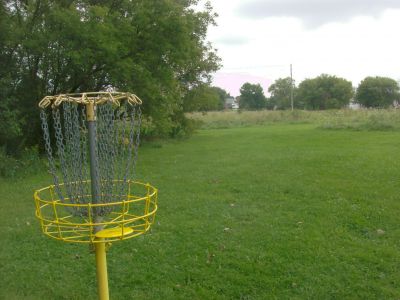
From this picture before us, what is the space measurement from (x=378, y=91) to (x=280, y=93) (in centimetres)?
1943

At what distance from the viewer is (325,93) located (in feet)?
224

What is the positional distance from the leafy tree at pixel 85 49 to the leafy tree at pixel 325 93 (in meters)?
55.8

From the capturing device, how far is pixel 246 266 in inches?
192

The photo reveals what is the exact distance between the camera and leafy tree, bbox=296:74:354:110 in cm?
6756

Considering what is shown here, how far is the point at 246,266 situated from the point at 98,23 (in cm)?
996

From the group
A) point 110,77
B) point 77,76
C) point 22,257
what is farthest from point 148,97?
point 22,257

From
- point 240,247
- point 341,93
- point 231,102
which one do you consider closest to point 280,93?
point 231,102

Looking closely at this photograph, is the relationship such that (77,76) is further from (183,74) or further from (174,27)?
(183,74)

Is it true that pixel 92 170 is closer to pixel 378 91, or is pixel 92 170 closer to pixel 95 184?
pixel 95 184

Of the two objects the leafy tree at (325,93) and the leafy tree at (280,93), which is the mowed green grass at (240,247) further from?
the leafy tree at (280,93)

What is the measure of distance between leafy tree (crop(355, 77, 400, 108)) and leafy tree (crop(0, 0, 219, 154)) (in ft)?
181

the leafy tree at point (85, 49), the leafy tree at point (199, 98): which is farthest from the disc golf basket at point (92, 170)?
the leafy tree at point (199, 98)

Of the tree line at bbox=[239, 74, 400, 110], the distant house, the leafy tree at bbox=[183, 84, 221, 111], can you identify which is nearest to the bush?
the leafy tree at bbox=[183, 84, 221, 111]

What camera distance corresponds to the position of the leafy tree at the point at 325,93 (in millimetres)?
67562
